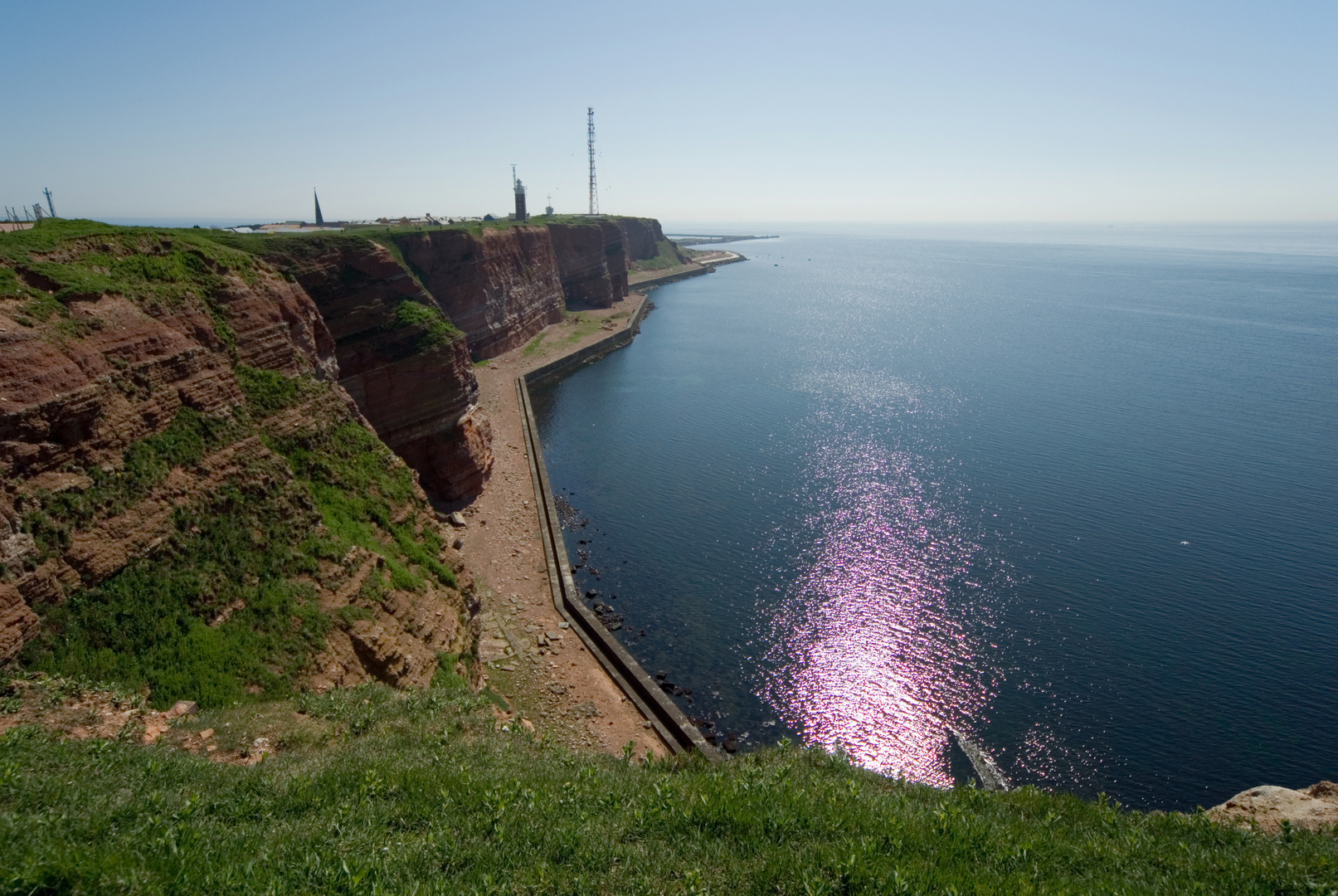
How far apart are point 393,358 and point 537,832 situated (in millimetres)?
31494

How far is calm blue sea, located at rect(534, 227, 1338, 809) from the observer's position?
2514cm

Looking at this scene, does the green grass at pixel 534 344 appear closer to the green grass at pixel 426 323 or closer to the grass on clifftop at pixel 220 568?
the green grass at pixel 426 323

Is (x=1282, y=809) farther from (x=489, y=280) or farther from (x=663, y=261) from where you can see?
(x=663, y=261)

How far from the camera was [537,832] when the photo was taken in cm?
990

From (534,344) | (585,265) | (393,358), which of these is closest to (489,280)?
(534,344)

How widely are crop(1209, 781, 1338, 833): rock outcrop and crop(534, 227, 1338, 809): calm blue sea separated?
6900 millimetres

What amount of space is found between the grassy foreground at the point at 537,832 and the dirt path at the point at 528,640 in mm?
8946

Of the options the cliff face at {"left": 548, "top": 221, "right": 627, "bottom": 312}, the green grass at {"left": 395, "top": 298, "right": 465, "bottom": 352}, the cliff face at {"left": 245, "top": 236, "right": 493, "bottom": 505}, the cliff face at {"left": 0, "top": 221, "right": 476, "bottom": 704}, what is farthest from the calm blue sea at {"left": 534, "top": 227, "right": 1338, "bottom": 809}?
the cliff face at {"left": 548, "top": 221, "right": 627, "bottom": 312}

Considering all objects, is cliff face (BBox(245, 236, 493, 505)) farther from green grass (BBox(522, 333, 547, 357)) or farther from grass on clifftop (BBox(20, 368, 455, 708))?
green grass (BBox(522, 333, 547, 357))

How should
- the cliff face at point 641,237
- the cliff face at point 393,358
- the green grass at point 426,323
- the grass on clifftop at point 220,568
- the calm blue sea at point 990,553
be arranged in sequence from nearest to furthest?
1. the grass on clifftop at point 220,568
2. the calm blue sea at point 990,553
3. the cliff face at point 393,358
4. the green grass at point 426,323
5. the cliff face at point 641,237

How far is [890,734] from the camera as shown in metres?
25.3

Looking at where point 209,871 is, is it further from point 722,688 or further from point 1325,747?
point 1325,747

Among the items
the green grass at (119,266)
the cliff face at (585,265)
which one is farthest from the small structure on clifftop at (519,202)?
the green grass at (119,266)

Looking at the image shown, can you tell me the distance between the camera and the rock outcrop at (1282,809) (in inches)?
529
